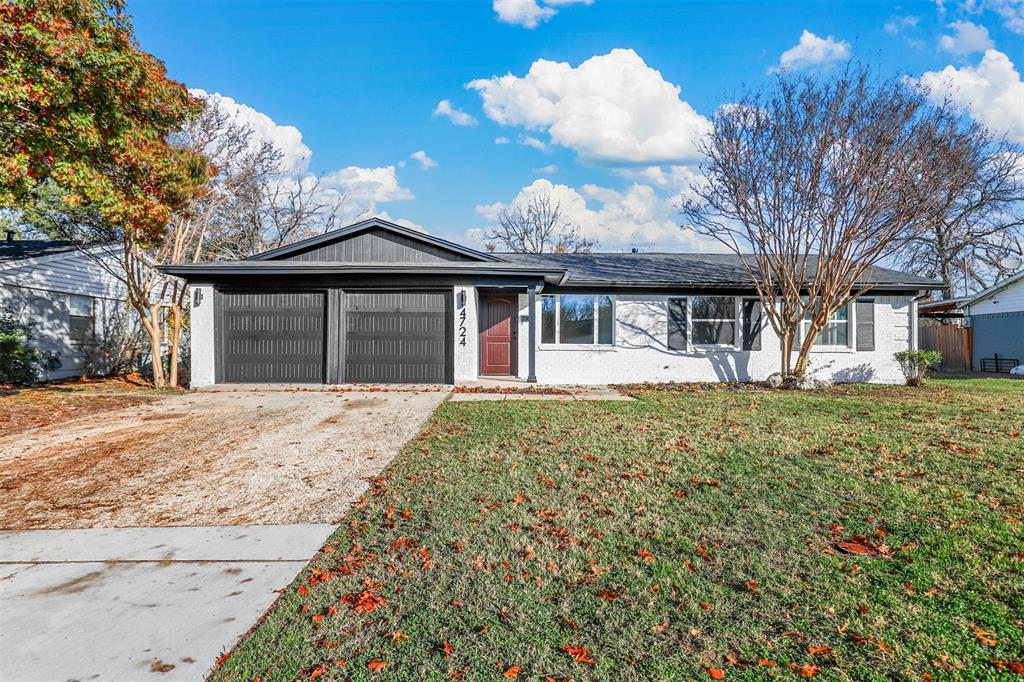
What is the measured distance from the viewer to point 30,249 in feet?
45.6

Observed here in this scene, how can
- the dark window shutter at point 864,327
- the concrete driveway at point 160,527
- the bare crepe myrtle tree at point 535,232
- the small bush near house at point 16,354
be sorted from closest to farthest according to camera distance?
the concrete driveway at point 160,527
the small bush near house at point 16,354
the dark window shutter at point 864,327
the bare crepe myrtle tree at point 535,232

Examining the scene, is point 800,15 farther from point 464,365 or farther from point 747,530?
point 747,530

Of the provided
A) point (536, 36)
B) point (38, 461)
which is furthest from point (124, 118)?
point (536, 36)

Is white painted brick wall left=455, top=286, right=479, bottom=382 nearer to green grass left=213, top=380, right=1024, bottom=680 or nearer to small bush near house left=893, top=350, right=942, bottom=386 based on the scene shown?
green grass left=213, top=380, right=1024, bottom=680

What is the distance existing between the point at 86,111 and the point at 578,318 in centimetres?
1014

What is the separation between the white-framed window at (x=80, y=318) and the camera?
14422mm

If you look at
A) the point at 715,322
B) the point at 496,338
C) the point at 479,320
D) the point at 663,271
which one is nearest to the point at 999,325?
the point at 715,322

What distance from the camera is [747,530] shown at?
3600mm

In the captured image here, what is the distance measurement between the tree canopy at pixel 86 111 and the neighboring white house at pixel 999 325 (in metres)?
24.2

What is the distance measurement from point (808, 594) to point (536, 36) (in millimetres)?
13685

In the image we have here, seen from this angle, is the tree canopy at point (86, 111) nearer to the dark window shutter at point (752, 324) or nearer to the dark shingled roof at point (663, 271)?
the dark shingled roof at point (663, 271)

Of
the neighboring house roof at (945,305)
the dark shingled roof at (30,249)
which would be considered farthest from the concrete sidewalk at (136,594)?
the neighboring house roof at (945,305)

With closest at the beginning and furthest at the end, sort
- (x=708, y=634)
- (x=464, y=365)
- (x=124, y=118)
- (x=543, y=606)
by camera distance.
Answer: (x=708, y=634) → (x=543, y=606) → (x=124, y=118) → (x=464, y=365)

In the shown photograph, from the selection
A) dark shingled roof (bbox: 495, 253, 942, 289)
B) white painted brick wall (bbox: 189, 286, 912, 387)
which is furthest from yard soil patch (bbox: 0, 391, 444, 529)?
dark shingled roof (bbox: 495, 253, 942, 289)
